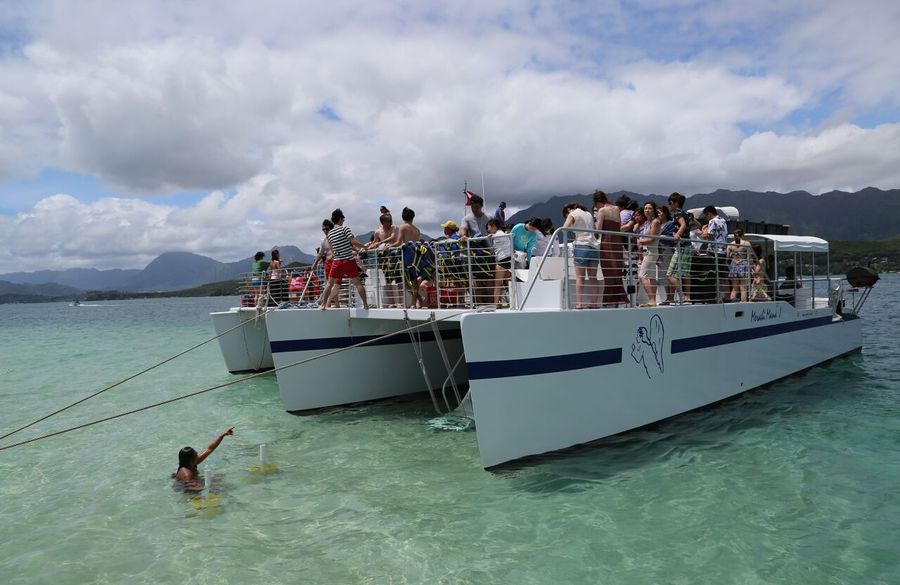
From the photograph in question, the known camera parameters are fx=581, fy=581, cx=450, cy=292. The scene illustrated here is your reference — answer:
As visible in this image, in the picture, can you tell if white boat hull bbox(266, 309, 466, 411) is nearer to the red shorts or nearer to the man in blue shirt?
the red shorts

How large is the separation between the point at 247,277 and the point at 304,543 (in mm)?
10450

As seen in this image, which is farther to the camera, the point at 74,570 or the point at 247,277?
the point at 247,277

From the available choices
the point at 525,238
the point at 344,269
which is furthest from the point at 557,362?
the point at 344,269

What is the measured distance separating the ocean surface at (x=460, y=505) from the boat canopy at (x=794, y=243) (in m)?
3.55

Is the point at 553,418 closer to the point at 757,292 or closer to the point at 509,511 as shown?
the point at 509,511

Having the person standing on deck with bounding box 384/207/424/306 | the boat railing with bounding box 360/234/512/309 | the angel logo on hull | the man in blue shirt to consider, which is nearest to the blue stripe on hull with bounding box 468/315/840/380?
the angel logo on hull

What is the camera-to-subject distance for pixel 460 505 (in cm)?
623

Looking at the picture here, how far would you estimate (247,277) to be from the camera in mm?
14852

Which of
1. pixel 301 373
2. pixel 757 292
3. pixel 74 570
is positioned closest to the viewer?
pixel 74 570

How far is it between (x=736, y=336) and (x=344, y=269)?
6876 mm

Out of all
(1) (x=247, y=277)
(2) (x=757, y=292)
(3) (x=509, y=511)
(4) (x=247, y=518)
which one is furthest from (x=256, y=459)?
(2) (x=757, y=292)

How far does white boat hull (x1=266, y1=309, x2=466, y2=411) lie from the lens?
33.9 ft

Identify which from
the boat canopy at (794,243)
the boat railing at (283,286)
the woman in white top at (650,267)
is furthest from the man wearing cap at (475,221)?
the boat canopy at (794,243)

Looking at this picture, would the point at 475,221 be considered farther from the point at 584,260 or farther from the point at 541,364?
the point at 541,364
